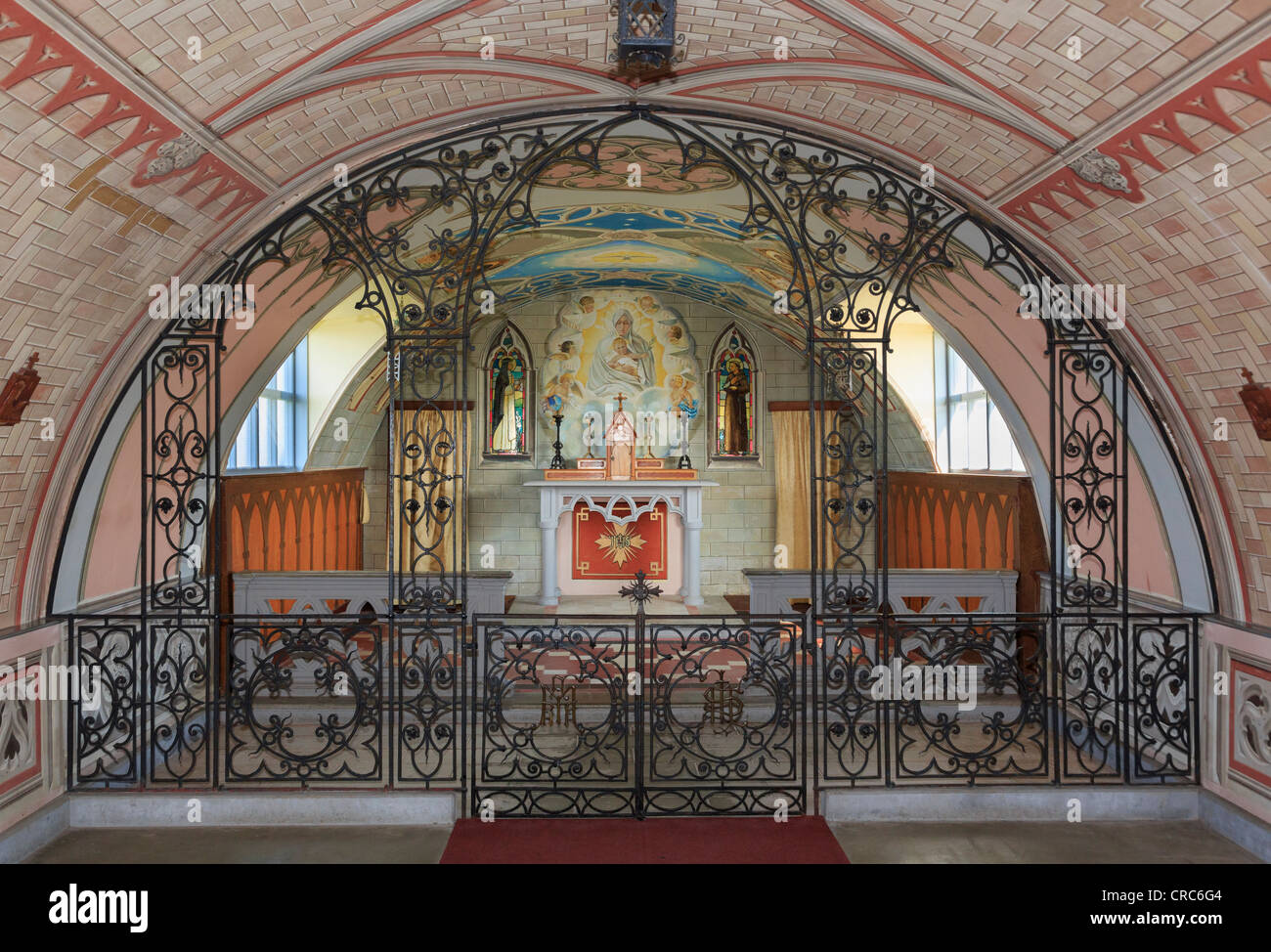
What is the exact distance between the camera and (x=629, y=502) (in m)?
11.9

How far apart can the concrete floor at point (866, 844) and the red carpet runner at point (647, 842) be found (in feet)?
0.42

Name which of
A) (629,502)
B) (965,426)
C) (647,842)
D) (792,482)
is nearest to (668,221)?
(965,426)

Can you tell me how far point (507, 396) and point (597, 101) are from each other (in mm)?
7906

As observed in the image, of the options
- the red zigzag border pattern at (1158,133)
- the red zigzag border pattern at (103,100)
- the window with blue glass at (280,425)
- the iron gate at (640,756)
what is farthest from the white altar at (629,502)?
the red zigzag border pattern at (103,100)

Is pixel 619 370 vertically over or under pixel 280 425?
over

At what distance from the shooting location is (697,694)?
23.4ft

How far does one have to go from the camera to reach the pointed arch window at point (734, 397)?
12828mm

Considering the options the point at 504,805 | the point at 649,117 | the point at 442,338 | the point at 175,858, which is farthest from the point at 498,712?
the point at 649,117

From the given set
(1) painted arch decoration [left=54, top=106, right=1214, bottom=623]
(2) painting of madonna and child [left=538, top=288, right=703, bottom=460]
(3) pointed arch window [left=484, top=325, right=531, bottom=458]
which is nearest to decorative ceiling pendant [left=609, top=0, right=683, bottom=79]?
(1) painted arch decoration [left=54, top=106, right=1214, bottom=623]

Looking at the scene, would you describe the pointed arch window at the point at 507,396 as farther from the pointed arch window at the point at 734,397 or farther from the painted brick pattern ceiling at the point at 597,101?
the painted brick pattern ceiling at the point at 597,101

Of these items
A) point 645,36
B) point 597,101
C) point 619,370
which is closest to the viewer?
point 645,36

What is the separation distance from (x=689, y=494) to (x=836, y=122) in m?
6.80

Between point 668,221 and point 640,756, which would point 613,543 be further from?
point 640,756

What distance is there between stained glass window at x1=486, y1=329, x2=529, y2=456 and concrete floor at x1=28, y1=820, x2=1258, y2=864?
8.02m
